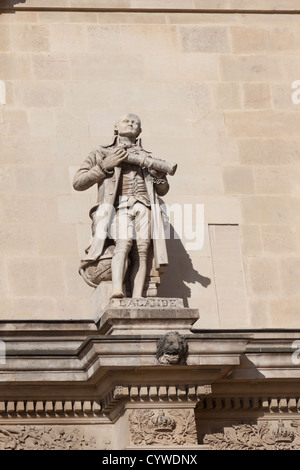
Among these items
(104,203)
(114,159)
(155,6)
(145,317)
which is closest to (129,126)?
(114,159)

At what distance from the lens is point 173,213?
1541 centimetres

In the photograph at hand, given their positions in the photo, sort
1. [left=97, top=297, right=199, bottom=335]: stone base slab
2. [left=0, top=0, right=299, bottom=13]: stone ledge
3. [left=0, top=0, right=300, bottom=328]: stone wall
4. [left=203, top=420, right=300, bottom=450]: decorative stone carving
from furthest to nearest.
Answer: [left=0, top=0, right=299, bottom=13]: stone ledge < [left=0, top=0, right=300, bottom=328]: stone wall < [left=203, top=420, right=300, bottom=450]: decorative stone carving < [left=97, top=297, right=199, bottom=335]: stone base slab

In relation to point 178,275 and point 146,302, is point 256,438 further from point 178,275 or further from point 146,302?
point 178,275

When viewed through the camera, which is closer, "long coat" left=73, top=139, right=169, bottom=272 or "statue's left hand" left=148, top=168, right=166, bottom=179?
"long coat" left=73, top=139, right=169, bottom=272

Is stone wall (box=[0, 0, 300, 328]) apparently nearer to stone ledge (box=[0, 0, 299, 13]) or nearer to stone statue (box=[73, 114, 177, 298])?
stone ledge (box=[0, 0, 299, 13])

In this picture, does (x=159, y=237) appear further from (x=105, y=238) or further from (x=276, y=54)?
(x=276, y=54)

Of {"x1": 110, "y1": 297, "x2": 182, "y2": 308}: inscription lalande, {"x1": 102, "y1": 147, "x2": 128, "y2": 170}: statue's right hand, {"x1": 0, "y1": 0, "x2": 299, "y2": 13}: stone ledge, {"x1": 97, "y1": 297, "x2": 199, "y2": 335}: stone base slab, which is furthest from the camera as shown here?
{"x1": 0, "y1": 0, "x2": 299, "y2": 13}: stone ledge

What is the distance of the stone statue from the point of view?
14297 mm

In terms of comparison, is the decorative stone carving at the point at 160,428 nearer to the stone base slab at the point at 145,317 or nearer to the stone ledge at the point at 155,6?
the stone base slab at the point at 145,317

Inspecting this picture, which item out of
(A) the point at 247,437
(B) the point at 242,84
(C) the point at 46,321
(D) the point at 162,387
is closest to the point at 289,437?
(A) the point at 247,437

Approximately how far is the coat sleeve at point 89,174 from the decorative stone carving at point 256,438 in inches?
86.4

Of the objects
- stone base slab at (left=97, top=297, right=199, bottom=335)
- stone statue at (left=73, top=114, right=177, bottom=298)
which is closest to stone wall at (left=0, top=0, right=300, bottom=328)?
stone statue at (left=73, top=114, right=177, bottom=298)

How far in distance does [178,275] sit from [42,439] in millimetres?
2038
